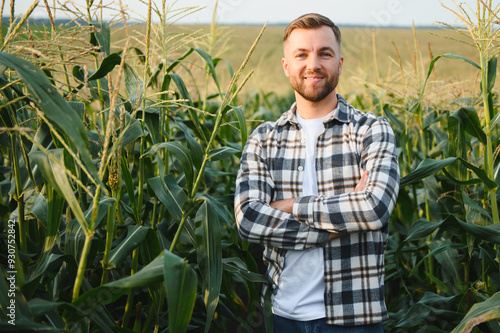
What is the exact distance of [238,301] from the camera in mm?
2393

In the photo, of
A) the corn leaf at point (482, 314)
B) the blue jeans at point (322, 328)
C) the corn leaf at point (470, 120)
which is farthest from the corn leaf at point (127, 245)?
the corn leaf at point (470, 120)

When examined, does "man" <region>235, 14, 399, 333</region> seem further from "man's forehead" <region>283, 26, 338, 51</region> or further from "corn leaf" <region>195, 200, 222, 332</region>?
"corn leaf" <region>195, 200, 222, 332</region>

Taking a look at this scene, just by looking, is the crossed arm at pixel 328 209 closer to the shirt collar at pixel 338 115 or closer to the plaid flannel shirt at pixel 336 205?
the plaid flannel shirt at pixel 336 205

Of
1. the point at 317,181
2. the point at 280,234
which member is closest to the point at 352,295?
the point at 280,234

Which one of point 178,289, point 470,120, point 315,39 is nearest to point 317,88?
point 315,39

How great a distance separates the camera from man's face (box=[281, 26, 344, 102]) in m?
2.03

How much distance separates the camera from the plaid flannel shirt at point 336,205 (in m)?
1.83

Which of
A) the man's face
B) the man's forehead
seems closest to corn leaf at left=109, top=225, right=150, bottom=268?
the man's face

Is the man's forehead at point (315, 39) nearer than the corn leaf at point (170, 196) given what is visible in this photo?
No

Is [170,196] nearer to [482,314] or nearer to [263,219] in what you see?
[263,219]

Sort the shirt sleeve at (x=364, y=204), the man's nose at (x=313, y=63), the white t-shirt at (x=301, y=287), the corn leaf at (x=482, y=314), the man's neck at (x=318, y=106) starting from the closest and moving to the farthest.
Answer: the corn leaf at (x=482, y=314)
the shirt sleeve at (x=364, y=204)
the white t-shirt at (x=301, y=287)
the man's nose at (x=313, y=63)
the man's neck at (x=318, y=106)

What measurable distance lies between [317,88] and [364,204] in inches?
24.3

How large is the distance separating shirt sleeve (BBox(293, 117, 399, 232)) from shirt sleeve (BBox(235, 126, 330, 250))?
5 centimetres

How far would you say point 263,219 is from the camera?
192 centimetres
